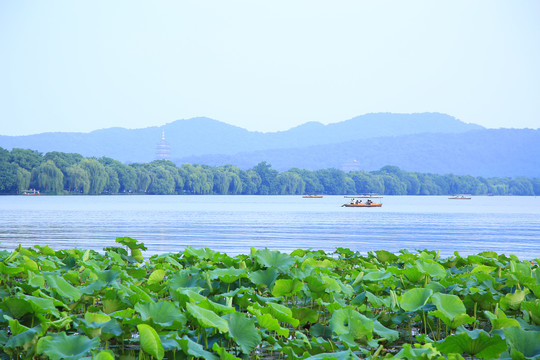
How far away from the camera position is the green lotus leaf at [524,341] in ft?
10.6

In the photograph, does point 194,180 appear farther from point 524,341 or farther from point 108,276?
point 524,341

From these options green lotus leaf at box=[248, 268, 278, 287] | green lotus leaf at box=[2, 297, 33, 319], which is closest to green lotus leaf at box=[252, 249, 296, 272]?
green lotus leaf at box=[248, 268, 278, 287]

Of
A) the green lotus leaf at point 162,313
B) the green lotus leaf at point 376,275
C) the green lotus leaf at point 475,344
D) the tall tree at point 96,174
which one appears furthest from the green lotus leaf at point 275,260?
the tall tree at point 96,174

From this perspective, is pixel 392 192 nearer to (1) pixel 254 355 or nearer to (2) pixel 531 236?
(2) pixel 531 236

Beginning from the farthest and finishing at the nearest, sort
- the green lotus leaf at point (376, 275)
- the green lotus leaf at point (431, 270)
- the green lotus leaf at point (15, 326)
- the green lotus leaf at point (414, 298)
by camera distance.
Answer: the green lotus leaf at point (431, 270), the green lotus leaf at point (376, 275), the green lotus leaf at point (414, 298), the green lotus leaf at point (15, 326)

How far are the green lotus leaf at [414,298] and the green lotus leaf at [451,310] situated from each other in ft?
0.89

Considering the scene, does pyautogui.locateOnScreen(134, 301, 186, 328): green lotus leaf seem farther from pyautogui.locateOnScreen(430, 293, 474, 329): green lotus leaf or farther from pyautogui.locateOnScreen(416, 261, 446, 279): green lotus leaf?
pyautogui.locateOnScreen(416, 261, 446, 279): green lotus leaf

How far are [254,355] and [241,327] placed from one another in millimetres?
766

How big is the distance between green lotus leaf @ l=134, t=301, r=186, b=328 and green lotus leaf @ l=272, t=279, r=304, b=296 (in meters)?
1.16

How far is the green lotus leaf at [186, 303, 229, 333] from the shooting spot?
3.38m

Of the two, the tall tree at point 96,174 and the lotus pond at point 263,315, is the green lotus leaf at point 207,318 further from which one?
the tall tree at point 96,174

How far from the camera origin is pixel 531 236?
24.1 metres

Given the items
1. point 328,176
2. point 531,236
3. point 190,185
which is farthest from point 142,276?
point 328,176

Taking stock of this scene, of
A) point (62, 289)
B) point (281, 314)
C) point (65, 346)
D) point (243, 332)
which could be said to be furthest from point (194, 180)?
point (65, 346)
